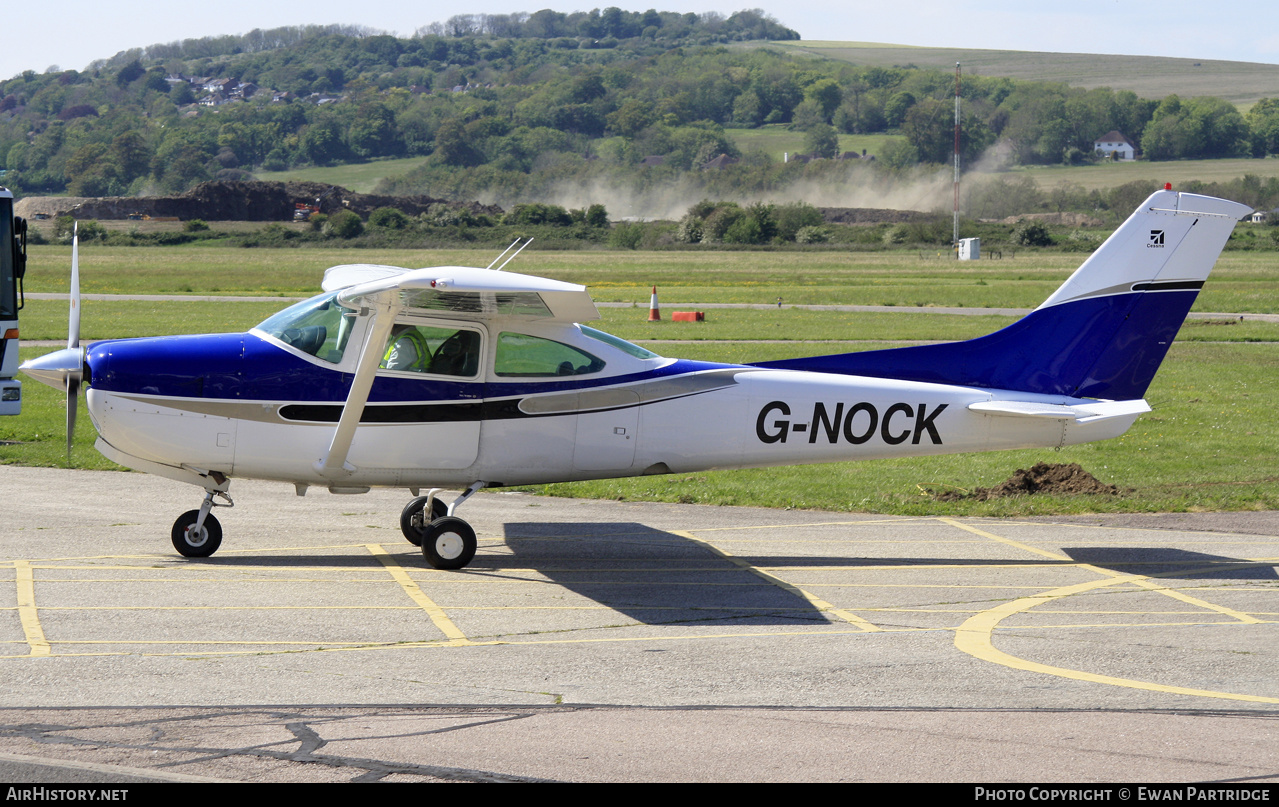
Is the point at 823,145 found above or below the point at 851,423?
above

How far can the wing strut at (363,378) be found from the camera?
966 cm

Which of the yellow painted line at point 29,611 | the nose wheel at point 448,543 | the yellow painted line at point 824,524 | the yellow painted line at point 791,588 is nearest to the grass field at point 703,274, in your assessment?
the yellow painted line at point 824,524

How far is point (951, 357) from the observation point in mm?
11164

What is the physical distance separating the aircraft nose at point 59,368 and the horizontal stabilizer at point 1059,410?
7578mm

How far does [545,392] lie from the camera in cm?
1051

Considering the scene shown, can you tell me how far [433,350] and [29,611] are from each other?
3637mm

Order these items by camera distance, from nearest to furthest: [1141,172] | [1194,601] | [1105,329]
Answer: [1194,601]
[1105,329]
[1141,172]

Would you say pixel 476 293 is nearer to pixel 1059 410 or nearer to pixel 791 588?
pixel 791 588

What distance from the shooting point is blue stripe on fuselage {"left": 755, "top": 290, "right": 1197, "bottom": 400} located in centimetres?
1104

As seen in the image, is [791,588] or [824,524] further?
[824,524]

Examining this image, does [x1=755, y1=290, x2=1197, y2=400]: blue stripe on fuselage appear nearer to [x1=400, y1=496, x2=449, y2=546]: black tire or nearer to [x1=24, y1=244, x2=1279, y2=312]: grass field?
[x1=400, y1=496, x2=449, y2=546]: black tire

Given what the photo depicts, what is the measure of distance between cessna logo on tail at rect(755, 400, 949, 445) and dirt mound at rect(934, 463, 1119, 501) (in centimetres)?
323

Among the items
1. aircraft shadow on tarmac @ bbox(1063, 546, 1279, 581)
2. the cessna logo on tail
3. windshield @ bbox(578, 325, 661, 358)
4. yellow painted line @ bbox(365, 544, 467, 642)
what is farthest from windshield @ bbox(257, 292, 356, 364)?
aircraft shadow on tarmac @ bbox(1063, 546, 1279, 581)

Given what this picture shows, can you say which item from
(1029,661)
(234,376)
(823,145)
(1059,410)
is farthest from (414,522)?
(823,145)
